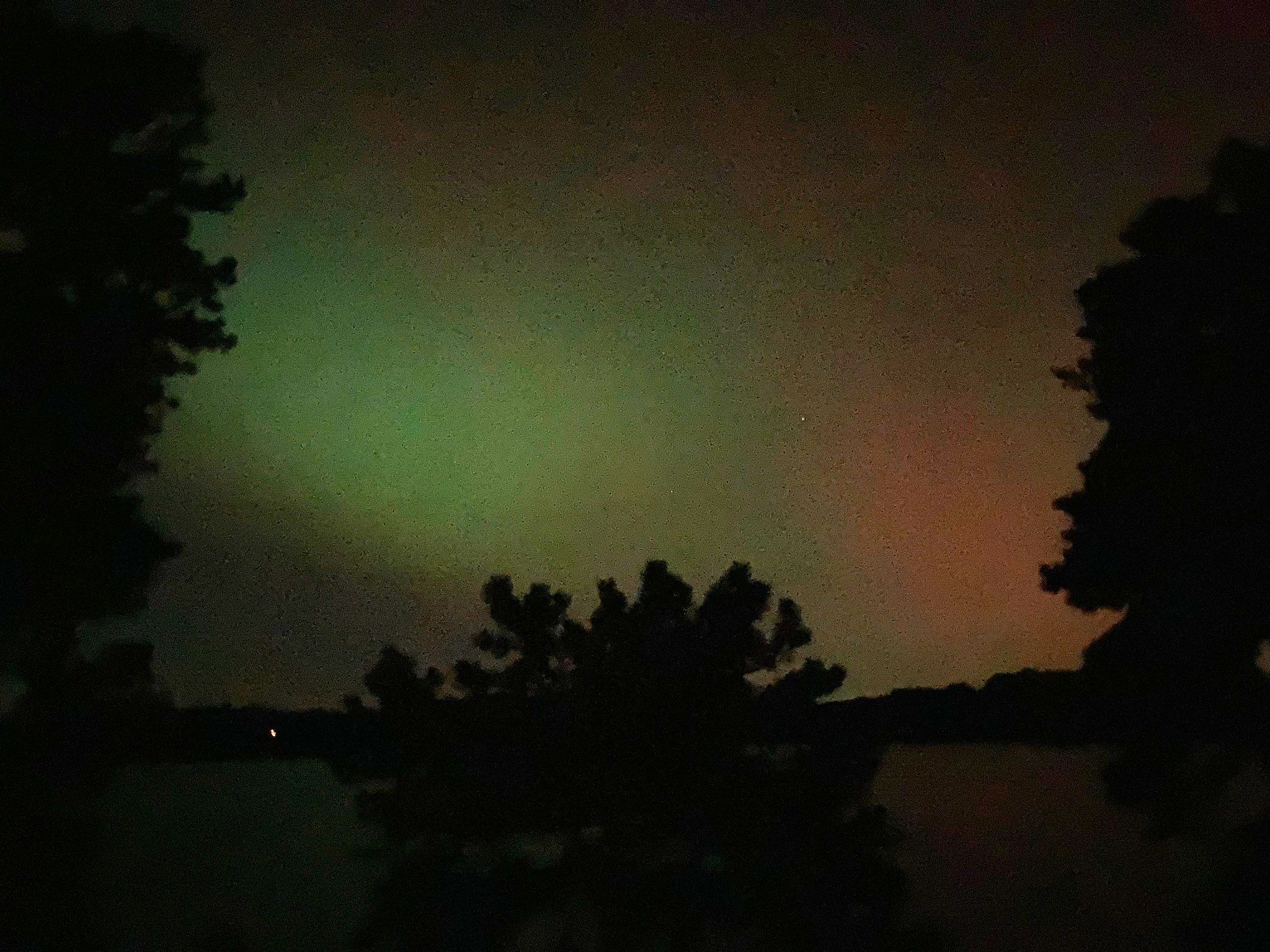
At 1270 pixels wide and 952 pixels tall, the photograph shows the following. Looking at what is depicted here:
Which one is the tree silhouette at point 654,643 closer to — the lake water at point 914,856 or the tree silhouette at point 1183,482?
the lake water at point 914,856

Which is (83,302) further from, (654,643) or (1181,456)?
(1181,456)

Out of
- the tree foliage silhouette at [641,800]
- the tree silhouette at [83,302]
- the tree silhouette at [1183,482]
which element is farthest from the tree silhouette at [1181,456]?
the tree silhouette at [83,302]

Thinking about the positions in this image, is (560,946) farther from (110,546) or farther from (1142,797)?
(1142,797)

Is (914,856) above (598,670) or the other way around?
the other way around

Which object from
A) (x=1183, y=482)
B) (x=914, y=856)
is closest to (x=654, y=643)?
(x=914, y=856)

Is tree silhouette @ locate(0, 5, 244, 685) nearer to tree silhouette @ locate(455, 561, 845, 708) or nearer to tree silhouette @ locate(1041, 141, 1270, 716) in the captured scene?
tree silhouette @ locate(455, 561, 845, 708)

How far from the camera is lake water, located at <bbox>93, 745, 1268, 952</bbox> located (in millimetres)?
8031

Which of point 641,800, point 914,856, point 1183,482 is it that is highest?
point 1183,482

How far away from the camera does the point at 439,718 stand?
23.3 feet

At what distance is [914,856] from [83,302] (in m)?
7.52

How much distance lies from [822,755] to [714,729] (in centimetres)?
64

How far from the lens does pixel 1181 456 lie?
13.9m

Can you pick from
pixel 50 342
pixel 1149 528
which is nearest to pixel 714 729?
pixel 50 342

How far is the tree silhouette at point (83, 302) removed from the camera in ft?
31.9
